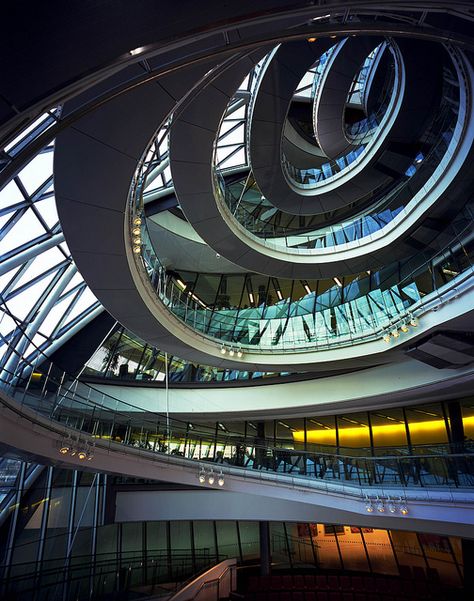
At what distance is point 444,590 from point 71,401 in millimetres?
16213

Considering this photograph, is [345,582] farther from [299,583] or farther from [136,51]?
[136,51]

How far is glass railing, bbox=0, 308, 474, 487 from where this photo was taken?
338 inches

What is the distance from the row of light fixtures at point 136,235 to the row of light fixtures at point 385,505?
35.5 feet

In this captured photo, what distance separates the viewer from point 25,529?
528 inches

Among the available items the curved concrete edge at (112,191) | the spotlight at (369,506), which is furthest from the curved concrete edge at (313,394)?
the spotlight at (369,506)

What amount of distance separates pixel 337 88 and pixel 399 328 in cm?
1537

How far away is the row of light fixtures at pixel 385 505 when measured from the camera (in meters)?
11.9

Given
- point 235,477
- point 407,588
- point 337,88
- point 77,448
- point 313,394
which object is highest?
point 337,88

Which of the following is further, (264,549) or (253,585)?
(264,549)

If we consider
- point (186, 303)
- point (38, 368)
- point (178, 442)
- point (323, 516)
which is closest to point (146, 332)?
point (186, 303)

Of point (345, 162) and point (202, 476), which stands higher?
point (345, 162)

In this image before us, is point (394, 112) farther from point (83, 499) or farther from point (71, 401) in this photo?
point (83, 499)

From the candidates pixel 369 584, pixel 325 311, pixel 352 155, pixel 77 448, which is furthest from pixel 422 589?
pixel 352 155

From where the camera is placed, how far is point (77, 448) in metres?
8.92
